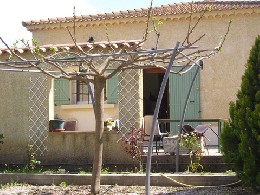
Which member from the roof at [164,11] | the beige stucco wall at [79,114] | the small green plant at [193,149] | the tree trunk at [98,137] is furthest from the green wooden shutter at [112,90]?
the tree trunk at [98,137]

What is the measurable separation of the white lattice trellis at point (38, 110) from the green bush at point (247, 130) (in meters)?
4.28

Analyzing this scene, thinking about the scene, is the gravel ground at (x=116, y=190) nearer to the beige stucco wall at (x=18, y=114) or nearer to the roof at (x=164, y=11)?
the beige stucco wall at (x=18, y=114)

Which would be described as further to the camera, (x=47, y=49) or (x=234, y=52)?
(x=234, y=52)

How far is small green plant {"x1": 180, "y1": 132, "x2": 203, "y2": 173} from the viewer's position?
31.0 feet

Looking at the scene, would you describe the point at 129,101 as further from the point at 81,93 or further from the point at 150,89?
the point at 150,89

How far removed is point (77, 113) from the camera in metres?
15.4

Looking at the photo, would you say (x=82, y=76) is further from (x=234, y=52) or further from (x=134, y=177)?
(x=234, y=52)

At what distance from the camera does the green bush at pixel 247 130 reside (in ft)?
24.3

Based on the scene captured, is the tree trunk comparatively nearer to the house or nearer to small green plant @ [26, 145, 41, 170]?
small green plant @ [26, 145, 41, 170]

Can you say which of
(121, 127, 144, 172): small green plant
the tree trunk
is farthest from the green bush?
(121, 127, 144, 172): small green plant

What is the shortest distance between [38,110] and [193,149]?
3490 millimetres

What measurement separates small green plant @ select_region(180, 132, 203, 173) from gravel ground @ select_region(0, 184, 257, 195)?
3.65ft

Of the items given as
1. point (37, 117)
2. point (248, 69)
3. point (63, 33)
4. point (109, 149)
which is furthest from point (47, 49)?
point (63, 33)

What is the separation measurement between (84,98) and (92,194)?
7.91m
